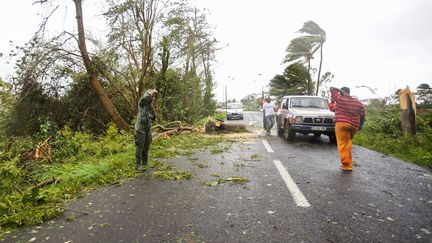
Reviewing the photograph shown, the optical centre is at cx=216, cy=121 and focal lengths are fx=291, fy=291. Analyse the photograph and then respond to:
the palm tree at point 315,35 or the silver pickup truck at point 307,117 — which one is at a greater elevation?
the palm tree at point 315,35

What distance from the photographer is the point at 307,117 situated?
10.8 meters

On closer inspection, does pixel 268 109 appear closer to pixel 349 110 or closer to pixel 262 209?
pixel 349 110

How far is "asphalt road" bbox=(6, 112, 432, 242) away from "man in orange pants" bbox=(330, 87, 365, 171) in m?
0.42

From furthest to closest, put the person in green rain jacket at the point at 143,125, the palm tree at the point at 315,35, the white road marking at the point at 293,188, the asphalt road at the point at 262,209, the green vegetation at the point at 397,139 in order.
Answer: the palm tree at the point at 315,35 < the green vegetation at the point at 397,139 < the person in green rain jacket at the point at 143,125 < the white road marking at the point at 293,188 < the asphalt road at the point at 262,209

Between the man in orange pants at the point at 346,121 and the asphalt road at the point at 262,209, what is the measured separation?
0.42 metres

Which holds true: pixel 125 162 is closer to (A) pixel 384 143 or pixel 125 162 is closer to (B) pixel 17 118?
(B) pixel 17 118

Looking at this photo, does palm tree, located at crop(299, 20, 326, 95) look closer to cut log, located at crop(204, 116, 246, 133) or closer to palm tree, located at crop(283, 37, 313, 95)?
palm tree, located at crop(283, 37, 313, 95)

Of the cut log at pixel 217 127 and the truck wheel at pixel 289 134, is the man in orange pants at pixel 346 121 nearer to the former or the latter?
the truck wheel at pixel 289 134

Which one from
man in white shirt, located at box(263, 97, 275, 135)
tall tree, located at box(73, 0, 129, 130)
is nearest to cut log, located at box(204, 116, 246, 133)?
man in white shirt, located at box(263, 97, 275, 135)

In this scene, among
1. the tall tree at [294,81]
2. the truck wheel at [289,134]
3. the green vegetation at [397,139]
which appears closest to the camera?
the green vegetation at [397,139]

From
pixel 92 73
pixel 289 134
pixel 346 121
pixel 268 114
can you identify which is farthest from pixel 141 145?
pixel 268 114

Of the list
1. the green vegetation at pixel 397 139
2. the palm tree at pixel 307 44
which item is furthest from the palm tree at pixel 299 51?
the green vegetation at pixel 397 139

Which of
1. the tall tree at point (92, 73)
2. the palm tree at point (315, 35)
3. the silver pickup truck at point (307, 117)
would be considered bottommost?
the silver pickup truck at point (307, 117)

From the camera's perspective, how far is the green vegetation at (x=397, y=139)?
316 inches
